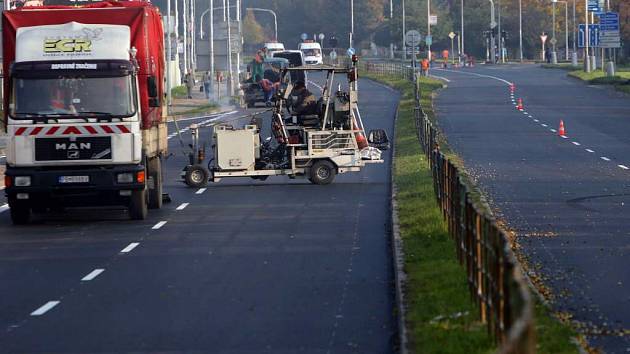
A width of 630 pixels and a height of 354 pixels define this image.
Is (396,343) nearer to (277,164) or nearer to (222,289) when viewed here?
(222,289)

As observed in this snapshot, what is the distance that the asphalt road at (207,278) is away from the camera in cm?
1197

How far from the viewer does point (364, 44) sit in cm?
16212

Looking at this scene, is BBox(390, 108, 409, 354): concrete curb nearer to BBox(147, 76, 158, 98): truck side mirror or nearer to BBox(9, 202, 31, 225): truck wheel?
BBox(147, 76, 158, 98): truck side mirror

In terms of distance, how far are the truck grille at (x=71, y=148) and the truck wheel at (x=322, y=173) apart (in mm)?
7345

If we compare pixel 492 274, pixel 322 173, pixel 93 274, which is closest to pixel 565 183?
pixel 322 173

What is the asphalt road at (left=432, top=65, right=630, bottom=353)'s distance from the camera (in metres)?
13.8

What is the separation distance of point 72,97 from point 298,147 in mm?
7480

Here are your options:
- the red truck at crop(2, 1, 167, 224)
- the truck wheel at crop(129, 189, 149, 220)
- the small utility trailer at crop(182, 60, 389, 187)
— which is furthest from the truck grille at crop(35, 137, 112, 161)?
the small utility trailer at crop(182, 60, 389, 187)

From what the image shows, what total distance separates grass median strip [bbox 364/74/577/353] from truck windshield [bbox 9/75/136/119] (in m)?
4.62

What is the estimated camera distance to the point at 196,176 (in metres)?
28.1

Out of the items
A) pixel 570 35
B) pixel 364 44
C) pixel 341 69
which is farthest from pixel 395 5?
pixel 341 69

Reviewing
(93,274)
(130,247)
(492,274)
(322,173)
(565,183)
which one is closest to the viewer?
(492,274)

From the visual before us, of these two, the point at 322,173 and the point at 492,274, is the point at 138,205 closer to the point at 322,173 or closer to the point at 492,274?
the point at 322,173

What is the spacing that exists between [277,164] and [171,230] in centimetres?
762
